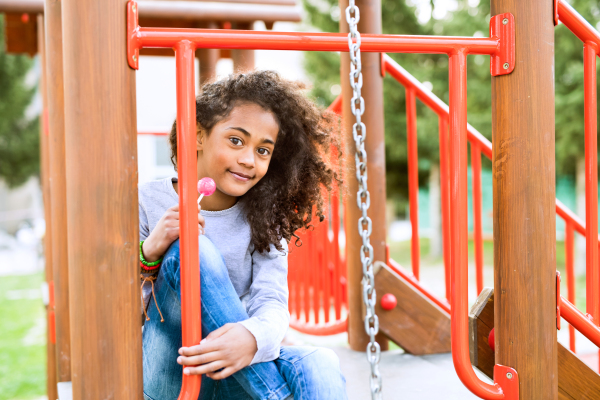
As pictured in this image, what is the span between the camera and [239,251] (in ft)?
5.55

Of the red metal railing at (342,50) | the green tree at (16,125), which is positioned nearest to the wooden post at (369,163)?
the red metal railing at (342,50)

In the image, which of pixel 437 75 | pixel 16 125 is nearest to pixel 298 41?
pixel 437 75

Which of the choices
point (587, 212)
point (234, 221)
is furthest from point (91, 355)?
point (587, 212)

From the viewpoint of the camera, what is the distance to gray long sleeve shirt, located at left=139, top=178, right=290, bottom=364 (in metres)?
1.62

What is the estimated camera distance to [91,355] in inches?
48.7

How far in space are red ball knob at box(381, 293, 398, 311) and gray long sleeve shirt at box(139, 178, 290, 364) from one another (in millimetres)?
923

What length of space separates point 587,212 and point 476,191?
80cm

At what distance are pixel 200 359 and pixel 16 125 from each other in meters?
20.4

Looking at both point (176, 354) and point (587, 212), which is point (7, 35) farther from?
point (587, 212)

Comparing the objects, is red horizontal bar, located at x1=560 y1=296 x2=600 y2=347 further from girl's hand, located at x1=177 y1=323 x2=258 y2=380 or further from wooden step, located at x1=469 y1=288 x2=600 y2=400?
girl's hand, located at x1=177 y1=323 x2=258 y2=380

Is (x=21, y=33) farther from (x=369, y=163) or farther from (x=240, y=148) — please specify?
(x=240, y=148)

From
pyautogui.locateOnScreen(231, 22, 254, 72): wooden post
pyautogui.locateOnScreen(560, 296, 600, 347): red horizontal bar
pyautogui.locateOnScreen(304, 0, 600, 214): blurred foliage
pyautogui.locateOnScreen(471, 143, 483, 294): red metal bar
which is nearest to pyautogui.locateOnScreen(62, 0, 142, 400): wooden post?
pyautogui.locateOnScreen(560, 296, 600, 347): red horizontal bar

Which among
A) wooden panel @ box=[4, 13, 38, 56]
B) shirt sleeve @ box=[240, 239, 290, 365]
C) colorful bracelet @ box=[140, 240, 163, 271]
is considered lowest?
shirt sleeve @ box=[240, 239, 290, 365]

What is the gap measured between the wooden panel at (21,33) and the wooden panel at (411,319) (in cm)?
282
